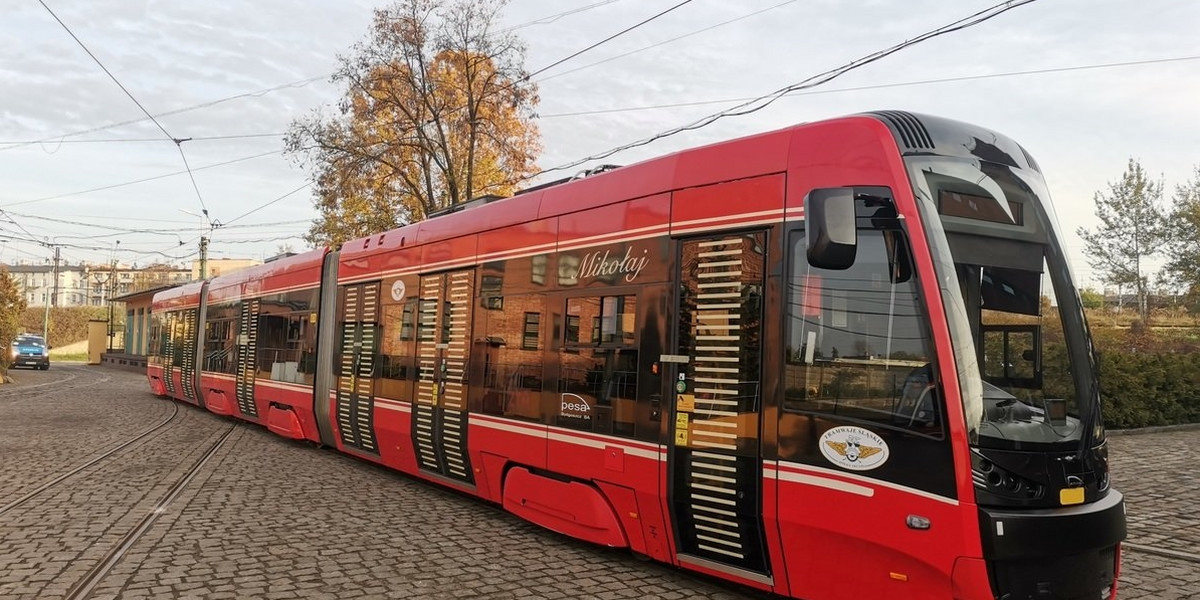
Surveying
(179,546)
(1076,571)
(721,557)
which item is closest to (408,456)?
(179,546)

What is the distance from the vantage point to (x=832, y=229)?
4.46m

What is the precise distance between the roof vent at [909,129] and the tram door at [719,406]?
1.00 metres

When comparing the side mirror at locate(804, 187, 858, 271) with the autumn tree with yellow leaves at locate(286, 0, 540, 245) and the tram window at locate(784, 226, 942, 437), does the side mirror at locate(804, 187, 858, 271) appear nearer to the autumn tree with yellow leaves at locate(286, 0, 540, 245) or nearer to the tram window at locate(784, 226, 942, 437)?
the tram window at locate(784, 226, 942, 437)

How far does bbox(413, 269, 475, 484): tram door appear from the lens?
27.3ft

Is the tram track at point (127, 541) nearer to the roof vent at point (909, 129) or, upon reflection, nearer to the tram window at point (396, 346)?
the tram window at point (396, 346)

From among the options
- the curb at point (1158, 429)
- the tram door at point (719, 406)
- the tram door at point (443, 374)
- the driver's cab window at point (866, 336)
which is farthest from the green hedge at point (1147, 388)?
the driver's cab window at point (866, 336)

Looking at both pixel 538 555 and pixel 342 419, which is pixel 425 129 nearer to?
pixel 342 419

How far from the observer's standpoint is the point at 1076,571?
168 inches

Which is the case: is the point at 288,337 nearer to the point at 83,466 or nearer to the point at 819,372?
the point at 83,466

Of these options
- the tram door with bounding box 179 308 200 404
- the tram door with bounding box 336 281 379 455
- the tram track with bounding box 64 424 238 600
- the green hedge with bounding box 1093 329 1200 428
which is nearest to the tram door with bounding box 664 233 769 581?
the tram track with bounding box 64 424 238 600

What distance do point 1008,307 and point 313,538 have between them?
18.2 ft

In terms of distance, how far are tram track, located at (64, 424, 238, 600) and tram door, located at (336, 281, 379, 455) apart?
1879 mm

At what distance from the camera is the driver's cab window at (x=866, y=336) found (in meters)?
4.44

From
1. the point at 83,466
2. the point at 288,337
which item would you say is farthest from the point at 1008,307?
the point at 288,337
